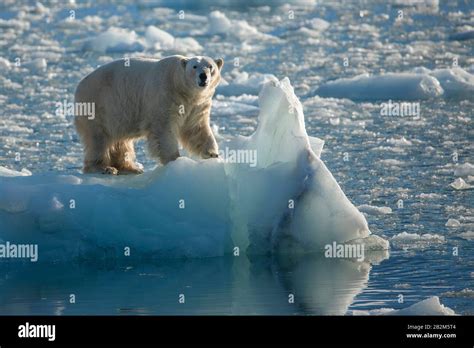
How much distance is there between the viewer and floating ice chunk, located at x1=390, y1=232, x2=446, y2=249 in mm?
9484

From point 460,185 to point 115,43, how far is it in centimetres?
904

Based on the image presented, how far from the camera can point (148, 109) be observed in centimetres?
971

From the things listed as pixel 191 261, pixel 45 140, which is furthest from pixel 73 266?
pixel 45 140

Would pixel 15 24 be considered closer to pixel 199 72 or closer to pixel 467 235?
pixel 199 72

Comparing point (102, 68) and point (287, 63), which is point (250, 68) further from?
point (102, 68)

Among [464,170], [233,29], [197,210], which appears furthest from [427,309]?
[233,29]

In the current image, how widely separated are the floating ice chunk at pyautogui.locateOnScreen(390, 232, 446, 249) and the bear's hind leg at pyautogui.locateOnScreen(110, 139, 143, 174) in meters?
2.37

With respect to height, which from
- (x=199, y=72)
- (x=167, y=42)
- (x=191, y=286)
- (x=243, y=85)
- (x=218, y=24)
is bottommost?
(x=191, y=286)

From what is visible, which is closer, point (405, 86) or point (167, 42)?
point (405, 86)

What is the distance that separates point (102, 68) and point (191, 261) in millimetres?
2029

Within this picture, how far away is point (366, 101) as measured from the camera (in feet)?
51.6

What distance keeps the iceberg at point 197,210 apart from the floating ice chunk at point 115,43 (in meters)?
9.62

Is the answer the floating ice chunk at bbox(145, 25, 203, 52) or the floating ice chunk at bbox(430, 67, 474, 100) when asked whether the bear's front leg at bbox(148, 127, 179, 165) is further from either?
the floating ice chunk at bbox(145, 25, 203, 52)

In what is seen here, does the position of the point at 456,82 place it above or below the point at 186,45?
below
